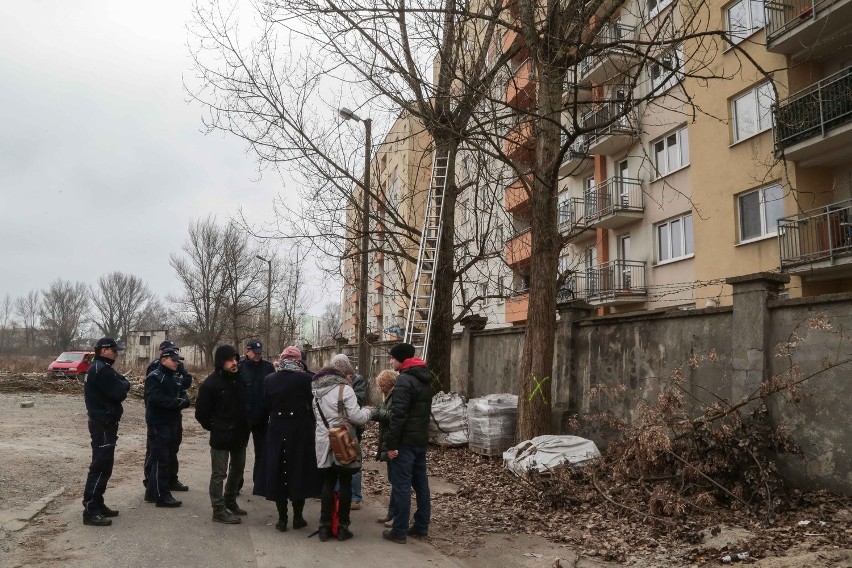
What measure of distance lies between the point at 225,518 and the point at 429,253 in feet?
28.1

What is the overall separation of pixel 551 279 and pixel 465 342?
586 centimetres

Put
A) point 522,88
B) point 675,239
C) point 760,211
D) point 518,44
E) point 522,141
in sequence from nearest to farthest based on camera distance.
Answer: point 522,88 → point 518,44 → point 522,141 → point 760,211 → point 675,239

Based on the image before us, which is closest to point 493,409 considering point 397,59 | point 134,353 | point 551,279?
point 551,279

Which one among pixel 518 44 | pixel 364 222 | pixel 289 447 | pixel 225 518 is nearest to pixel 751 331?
pixel 289 447

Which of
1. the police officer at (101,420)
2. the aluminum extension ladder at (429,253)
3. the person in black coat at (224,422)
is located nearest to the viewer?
the police officer at (101,420)

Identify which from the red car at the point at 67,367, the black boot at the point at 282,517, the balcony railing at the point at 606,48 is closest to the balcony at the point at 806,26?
the balcony railing at the point at 606,48

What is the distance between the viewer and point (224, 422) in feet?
23.1

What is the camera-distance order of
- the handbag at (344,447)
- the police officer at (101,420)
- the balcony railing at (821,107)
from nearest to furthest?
the handbag at (344,447), the police officer at (101,420), the balcony railing at (821,107)

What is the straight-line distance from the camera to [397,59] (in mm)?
11938

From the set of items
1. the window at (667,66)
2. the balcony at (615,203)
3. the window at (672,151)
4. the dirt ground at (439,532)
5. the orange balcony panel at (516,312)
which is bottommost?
the dirt ground at (439,532)

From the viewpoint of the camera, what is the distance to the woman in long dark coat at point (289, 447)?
6.50m

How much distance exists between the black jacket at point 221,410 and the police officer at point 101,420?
2.68 feet

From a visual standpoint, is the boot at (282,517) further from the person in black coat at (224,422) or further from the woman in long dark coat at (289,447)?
the person in black coat at (224,422)

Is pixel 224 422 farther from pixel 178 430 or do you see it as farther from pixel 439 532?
pixel 439 532
